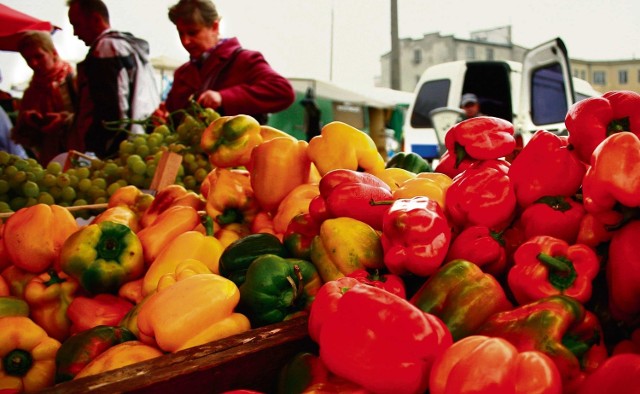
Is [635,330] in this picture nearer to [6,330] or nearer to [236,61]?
[6,330]

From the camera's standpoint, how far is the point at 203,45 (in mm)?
3727

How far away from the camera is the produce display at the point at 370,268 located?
949 mm

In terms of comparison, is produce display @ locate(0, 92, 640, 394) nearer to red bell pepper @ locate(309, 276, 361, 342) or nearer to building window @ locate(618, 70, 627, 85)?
red bell pepper @ locate(309, 276, 361, 342)

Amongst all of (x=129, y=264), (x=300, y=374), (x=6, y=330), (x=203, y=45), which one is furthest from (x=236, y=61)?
A: (x=300, y=374)

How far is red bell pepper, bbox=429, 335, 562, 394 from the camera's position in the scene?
784 millimetres

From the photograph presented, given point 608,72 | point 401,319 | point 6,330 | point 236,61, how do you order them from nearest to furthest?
point 401,319 < point 6,330 < point 236,61 < point 608,72

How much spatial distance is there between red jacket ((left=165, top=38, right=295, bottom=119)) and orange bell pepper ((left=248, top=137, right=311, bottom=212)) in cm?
161

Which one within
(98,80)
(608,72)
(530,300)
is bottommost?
(608,72)

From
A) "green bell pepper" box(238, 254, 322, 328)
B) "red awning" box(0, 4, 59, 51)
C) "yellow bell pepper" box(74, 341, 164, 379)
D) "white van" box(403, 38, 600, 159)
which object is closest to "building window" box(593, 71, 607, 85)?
"white van" box(403, 38, 600, 159)

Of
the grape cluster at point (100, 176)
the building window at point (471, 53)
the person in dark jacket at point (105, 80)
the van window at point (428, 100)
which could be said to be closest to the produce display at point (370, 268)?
the grape cluster at point (100, 176)

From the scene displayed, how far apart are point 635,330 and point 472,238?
39cm

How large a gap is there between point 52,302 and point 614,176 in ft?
5.12

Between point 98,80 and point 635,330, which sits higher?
point 98,80

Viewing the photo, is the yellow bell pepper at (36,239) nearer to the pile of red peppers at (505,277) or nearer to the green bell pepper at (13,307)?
the green bell pepper at (13,307)
